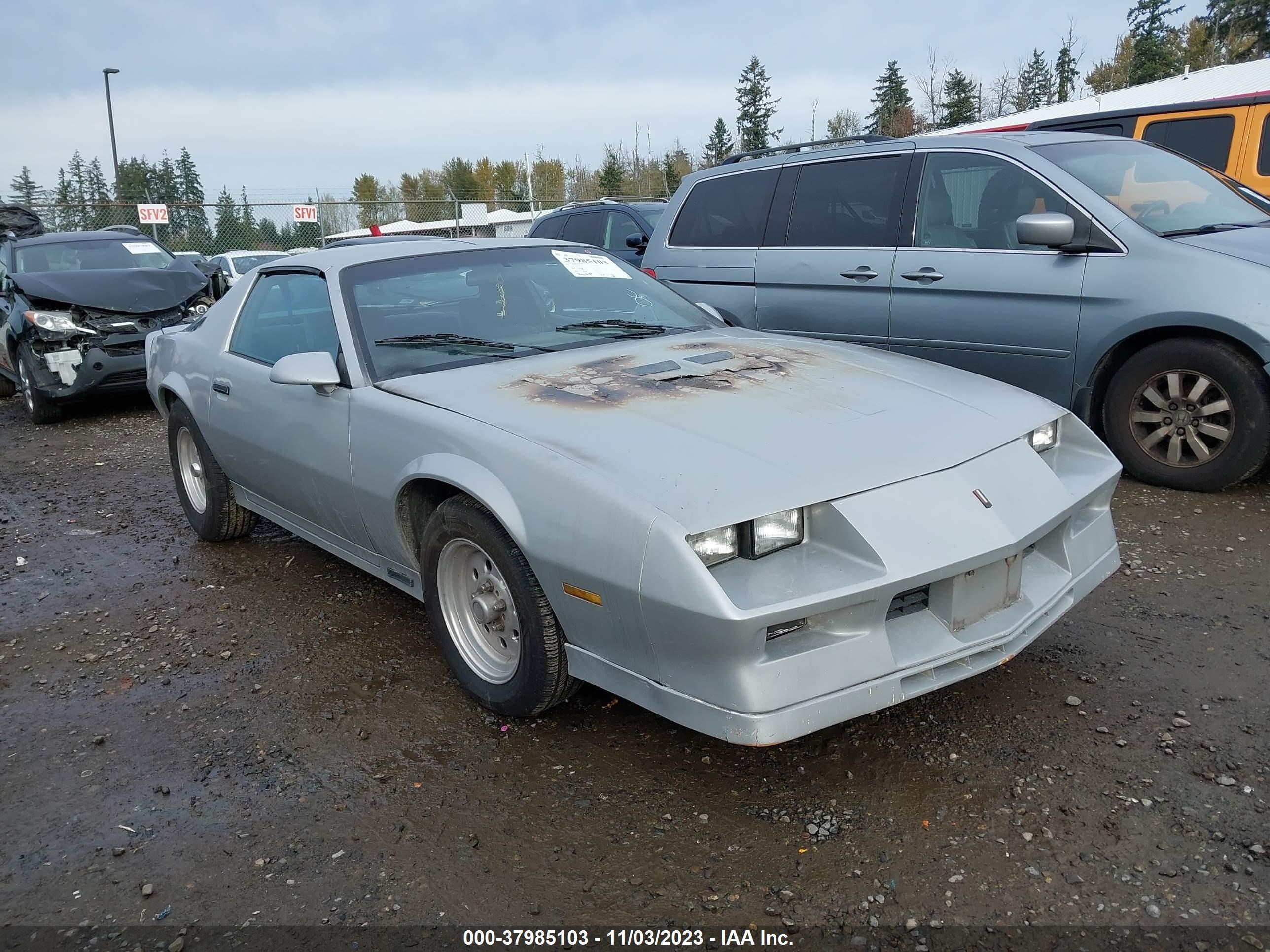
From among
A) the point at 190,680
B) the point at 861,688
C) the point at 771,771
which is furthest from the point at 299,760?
the point at 861,688

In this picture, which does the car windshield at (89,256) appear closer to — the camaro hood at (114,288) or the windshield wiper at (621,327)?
the camaro hood at (114,288)

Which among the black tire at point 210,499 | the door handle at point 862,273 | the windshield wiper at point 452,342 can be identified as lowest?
the black tire at point 210,499

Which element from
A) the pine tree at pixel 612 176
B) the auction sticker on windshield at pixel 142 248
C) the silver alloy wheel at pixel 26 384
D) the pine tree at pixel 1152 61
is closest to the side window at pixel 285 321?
the silver alloy wheel at pixel 26 384

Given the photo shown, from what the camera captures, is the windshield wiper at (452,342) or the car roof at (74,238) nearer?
the windshield wiper at (452,342)

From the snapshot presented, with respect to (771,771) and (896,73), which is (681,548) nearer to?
(771,771)

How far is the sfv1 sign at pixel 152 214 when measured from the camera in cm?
1884

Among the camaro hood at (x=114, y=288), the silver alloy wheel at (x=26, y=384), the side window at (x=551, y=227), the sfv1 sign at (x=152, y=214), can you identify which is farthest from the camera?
the sfv1 sign at (x=152, y=214)

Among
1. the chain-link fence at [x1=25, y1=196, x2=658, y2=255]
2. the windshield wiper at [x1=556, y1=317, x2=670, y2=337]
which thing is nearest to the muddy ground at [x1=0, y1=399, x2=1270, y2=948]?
the windshield wiper at [x1=556, y1=317, x2=670, y2=337]

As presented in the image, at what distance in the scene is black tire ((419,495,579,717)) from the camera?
2.67 meters

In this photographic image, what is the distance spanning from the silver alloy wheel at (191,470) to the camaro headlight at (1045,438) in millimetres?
3882

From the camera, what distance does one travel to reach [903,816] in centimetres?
242

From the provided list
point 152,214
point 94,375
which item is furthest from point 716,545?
point 152,214

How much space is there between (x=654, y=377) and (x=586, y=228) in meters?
6.73

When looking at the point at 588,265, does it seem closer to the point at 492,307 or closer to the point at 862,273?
the point at 492,307
